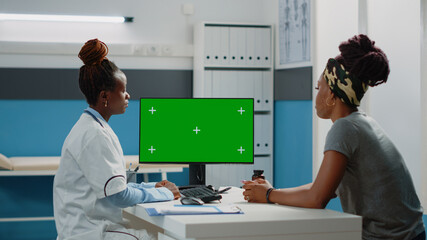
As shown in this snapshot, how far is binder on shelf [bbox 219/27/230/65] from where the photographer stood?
4459 millimetres

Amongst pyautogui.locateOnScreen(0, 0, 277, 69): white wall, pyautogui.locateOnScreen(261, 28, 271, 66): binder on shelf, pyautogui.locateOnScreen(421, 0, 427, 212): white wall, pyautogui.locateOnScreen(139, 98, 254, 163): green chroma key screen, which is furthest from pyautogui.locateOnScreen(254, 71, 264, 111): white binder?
pyautogui.locateOnScreen(139, 98, 254, 163): green chroma key screen

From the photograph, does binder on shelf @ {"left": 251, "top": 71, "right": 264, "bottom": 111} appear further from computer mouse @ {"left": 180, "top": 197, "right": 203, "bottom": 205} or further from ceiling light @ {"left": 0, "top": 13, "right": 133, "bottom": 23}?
computer mouse @ {"left": 180, "top": 197, "right": 203, "bottom": 205}

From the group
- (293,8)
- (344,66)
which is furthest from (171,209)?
(293,8)

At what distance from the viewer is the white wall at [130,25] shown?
173 inches

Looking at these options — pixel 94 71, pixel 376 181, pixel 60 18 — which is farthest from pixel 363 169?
pixel 60 18

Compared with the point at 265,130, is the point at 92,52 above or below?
above

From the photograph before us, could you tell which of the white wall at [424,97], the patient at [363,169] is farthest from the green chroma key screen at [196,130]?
the white wall at [424,97]

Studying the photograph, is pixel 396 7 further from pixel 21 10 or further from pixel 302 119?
pixel 21 10

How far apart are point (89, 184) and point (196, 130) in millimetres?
722

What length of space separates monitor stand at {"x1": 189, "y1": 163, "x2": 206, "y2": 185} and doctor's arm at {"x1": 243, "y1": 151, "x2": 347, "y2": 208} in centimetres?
58

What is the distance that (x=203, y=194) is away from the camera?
207 centimetres

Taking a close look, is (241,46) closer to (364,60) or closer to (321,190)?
(364,60)

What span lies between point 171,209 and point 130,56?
9.74 feet

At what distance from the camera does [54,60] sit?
4.44 m
